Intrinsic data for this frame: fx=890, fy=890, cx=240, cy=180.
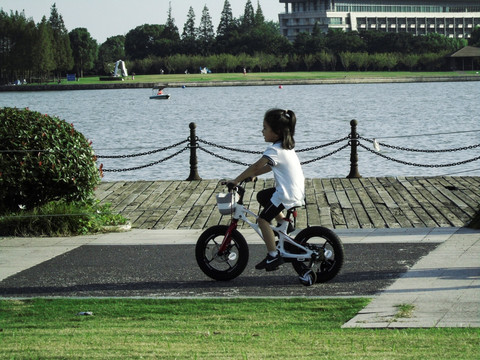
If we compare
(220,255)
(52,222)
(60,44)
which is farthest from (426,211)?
(60,44)

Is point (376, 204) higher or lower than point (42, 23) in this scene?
lower

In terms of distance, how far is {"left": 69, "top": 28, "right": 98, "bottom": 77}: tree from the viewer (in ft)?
622

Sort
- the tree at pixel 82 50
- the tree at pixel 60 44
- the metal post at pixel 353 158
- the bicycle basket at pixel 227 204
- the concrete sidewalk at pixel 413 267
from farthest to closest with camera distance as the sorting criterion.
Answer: the tree at pixel 82 50
the tree at pixel 60 44
the metal post at pixel 353 158
the bicycle basket at pixel 227 204
the concrete sidewalk at pixel 413 267

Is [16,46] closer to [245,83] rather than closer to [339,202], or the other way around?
[245,83]

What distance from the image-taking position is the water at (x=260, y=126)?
1501 inches

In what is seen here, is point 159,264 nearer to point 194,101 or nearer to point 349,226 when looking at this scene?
point 349,226

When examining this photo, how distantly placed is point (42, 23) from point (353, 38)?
6500 cm

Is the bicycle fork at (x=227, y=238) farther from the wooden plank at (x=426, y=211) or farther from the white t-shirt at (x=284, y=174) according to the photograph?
the wooden plank at (x=426, y=211)

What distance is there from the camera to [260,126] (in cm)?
6794

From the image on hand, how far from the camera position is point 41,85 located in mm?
156375

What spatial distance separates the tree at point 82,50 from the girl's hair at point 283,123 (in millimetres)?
184800

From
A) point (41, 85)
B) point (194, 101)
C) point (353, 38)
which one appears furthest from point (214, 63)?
point (194, 101)

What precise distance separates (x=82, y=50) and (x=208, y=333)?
615ft

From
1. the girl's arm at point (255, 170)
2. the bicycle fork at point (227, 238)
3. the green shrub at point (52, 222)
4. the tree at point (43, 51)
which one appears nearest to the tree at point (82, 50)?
the tree at point (43, 51)
